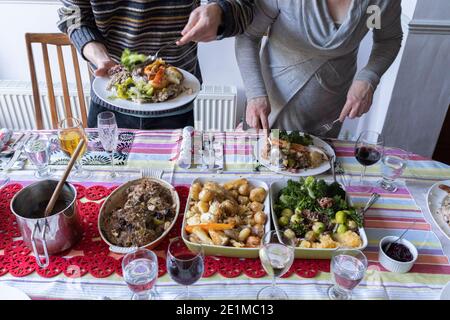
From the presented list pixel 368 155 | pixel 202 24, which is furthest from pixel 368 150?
pixel 202 24

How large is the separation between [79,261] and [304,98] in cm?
109

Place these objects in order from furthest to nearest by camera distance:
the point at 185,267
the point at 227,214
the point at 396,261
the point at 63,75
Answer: the point at 63,75
the point at 227,214
the point at 396,261
the point at 185,267

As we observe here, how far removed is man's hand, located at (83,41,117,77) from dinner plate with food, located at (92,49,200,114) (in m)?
0.02

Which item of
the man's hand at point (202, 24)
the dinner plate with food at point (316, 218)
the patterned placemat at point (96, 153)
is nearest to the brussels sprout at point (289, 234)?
the dinner plate with food at point (316, 218)

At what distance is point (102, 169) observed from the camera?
55.3 inches

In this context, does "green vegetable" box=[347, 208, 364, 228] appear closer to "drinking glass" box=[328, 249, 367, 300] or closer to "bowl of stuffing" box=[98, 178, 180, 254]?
"drinking glass" box=[328, 249, 367, 300]

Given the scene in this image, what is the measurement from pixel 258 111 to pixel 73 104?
1638 mm

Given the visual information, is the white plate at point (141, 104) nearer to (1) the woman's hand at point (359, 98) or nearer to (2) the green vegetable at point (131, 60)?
(2) the green vegetable at point (131, 60)

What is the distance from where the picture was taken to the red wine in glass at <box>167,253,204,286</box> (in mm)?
929

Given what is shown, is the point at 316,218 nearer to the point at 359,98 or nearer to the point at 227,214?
the point at 227,214

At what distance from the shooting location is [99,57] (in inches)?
60.6
